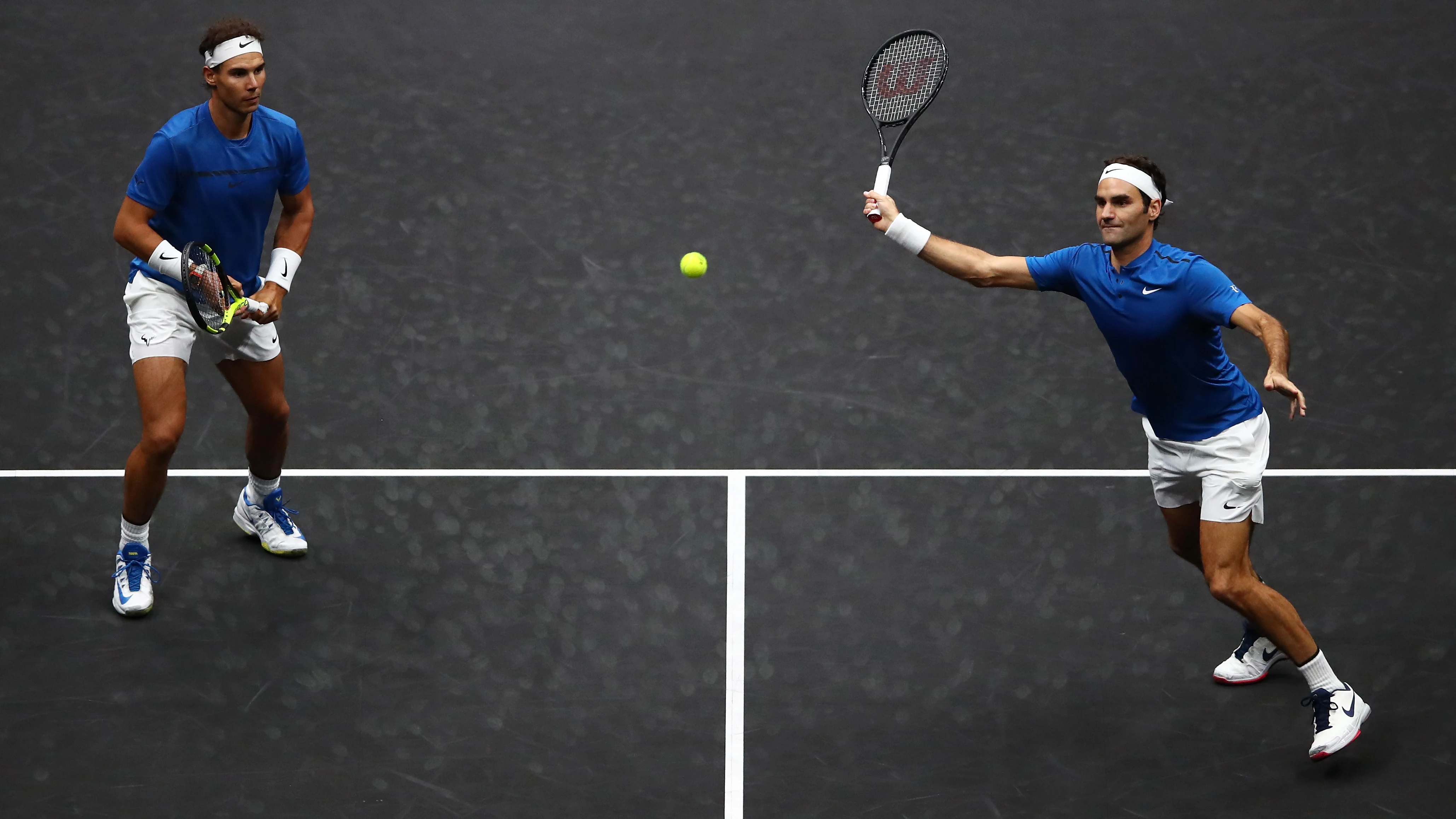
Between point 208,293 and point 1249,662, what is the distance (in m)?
3.36

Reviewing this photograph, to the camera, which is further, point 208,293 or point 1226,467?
point 208,293

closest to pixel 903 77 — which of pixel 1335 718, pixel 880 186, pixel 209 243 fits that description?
pixel 880 186

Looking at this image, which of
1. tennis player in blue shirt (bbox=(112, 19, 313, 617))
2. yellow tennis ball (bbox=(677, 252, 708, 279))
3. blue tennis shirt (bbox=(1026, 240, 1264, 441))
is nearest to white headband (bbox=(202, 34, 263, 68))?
tennis player in blue shirt (bbox=(112, 19, 313, 617))

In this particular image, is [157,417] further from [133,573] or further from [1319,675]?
[1319,675]

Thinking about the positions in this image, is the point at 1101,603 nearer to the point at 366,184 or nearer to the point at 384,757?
the point at 384,757

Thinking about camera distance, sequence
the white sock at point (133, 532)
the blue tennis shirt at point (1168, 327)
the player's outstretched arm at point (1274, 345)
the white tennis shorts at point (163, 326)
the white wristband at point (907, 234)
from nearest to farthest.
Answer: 1. the player's outstretched arm at point (1274, 345)
2. the blue tennis shirt at point (1168, 327)
3. the white wristband at point (907, 234)
4. the white tennis shorts at point (163, 326)
5. the white sock at point (133, 532)

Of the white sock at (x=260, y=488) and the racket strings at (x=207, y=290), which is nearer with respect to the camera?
the racket strings at (x=207, y=290)

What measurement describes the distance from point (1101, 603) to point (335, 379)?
3135mm

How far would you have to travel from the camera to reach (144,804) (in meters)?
4.38

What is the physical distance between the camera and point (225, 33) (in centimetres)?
488

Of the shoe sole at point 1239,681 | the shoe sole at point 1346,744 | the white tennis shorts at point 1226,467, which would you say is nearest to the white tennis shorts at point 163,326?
the white tennis shorts at point 1226,467

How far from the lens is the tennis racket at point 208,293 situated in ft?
15.8

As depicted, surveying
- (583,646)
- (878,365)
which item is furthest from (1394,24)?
(583,646)

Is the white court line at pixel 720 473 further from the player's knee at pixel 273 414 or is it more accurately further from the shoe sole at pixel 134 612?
the shoe sole at pixel 134 612
